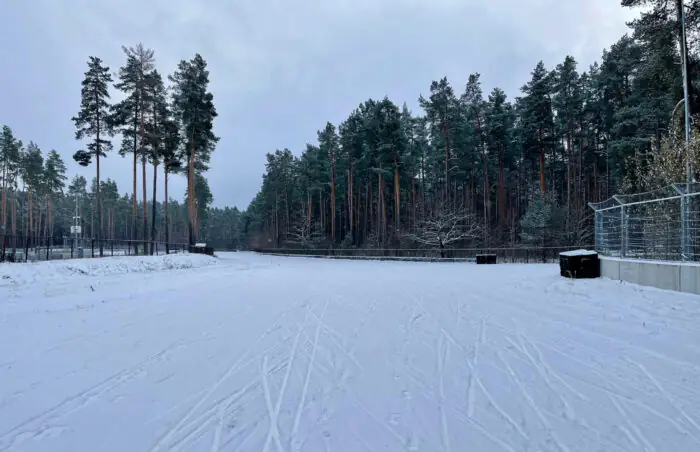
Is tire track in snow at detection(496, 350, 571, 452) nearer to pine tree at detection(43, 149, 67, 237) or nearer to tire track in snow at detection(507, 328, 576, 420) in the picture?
tire track in snow at detection(507, 328, 576, 420)

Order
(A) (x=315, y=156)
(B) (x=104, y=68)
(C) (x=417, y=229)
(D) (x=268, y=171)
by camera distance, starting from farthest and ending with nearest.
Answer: (D) (x=268, y=171) → (A) (x=315, y=156) → (C) (x=417, y=229) → (B) (x=104, y=68)

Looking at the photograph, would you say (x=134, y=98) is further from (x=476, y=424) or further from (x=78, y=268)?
(x=476, y=424)

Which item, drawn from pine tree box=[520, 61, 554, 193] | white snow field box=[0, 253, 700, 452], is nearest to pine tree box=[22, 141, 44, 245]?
white snow field box=[0, 253, 700, 452]

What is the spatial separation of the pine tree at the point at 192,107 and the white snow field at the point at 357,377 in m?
26.5

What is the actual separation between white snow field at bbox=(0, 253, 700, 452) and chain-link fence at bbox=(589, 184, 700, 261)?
5.51ft

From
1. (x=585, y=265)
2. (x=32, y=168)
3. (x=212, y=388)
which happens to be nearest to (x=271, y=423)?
(x=212, y=388)

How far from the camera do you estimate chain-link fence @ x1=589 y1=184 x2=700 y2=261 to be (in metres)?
8.23

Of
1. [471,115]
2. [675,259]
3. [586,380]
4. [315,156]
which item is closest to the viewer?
[586,380]

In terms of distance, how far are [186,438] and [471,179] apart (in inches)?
1778

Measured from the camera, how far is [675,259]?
8758 millimetres

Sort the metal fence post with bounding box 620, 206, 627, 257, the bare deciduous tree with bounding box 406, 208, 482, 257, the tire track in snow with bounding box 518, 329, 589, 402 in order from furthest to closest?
the bare deciduous tree with bounding box 406, 208, 482, 257, the metal fence post with bounding box 620, 206, 627, 257, the tire track in snow with bounding box 518, 329, 589, 402

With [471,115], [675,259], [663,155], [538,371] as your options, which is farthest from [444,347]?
[471,115]

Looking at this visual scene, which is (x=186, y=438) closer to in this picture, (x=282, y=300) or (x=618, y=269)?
(x=282, y=300)

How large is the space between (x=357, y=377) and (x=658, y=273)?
27.3 ft
